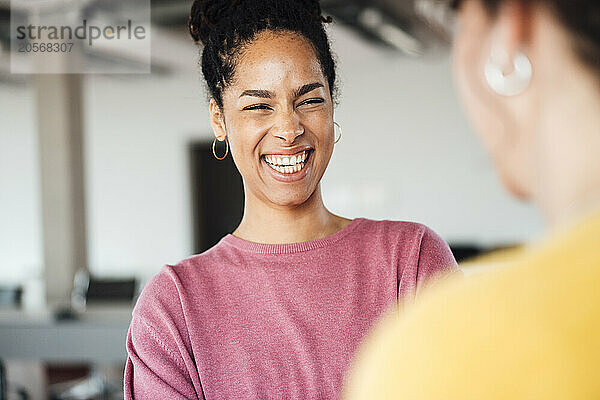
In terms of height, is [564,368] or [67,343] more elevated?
[564,368]

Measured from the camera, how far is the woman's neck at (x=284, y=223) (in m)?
1.36

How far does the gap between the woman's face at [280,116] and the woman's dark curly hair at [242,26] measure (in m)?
0.02

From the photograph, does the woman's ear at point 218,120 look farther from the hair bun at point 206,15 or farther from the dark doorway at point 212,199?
the dark doorway at point 212,199

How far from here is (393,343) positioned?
1.36ft

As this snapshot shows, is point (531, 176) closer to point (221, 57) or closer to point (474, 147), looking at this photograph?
point (221, 57)

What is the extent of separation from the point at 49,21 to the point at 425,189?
162 inches

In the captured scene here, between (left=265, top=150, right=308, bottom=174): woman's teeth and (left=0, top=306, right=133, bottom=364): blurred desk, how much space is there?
2.71m

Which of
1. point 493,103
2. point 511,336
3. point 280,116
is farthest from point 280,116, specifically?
point 511,336

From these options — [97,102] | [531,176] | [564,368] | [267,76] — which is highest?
[97,102]

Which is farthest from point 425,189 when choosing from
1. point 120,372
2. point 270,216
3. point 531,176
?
point 531,176

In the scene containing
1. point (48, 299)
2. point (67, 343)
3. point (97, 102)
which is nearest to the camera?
point (67, 343)

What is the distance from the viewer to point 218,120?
136 centimetres

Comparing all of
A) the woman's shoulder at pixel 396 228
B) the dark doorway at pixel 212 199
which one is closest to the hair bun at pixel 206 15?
the woman's shoulder at pixel 396 228

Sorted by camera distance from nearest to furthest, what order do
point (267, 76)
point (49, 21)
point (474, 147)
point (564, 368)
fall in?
point (564, 368) < point (267, 76) < point (49, 21) < point (474, 147)
